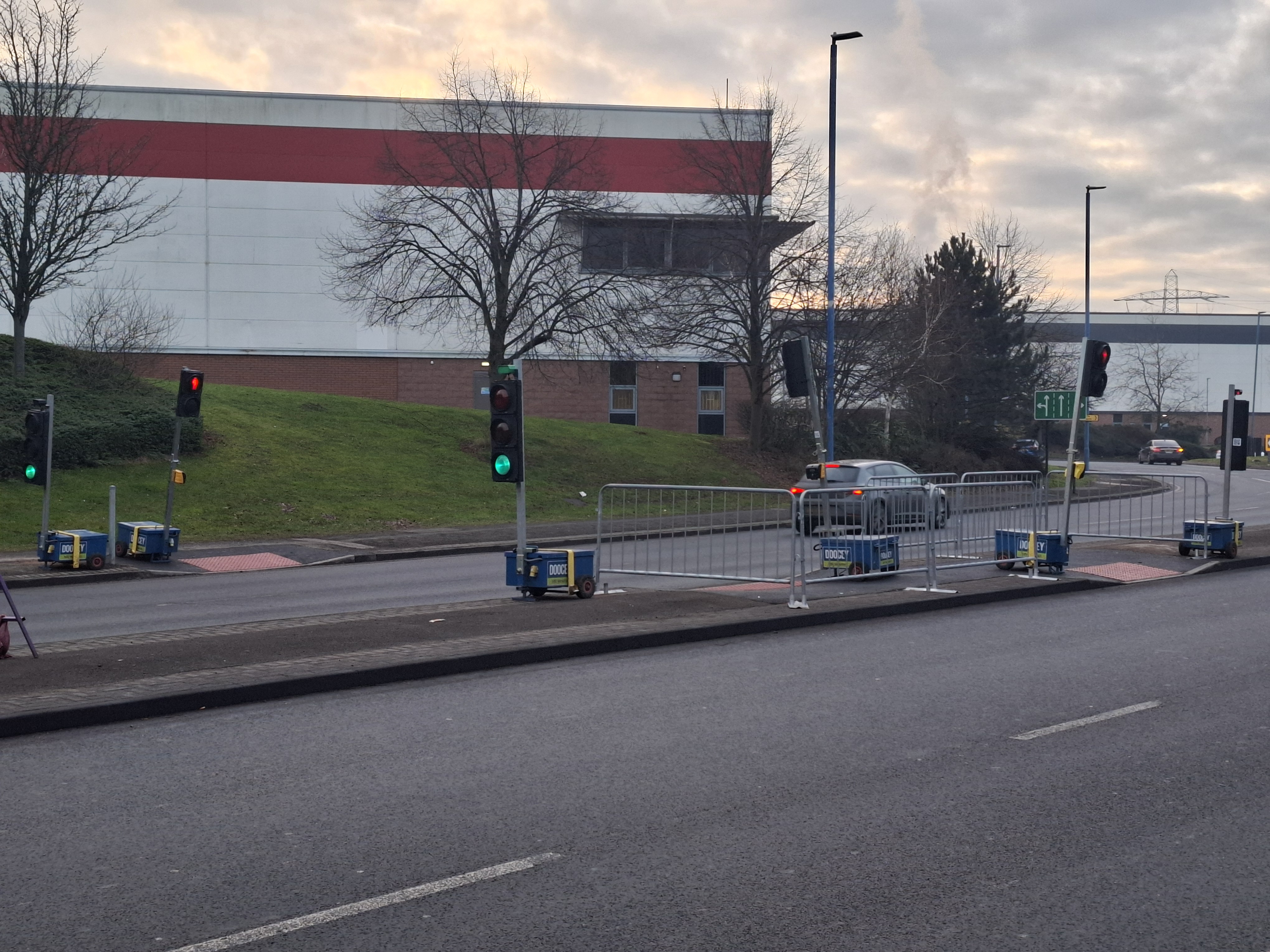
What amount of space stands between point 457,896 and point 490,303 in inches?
1326

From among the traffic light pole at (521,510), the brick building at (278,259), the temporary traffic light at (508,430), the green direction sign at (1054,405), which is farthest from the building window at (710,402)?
the temporary traffic light at (508,430)

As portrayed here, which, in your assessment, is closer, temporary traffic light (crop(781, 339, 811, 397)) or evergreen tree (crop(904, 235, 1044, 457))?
temporary traffic light (crop(781, 339, 811, 397))

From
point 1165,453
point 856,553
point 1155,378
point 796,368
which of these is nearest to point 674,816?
point 856,553

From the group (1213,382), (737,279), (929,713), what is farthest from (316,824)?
(1213,382)

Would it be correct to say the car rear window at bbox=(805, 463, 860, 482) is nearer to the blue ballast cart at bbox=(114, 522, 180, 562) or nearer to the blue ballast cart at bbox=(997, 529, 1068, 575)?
the blue ballast cart at bbox=(997, 529, 1068, 575)

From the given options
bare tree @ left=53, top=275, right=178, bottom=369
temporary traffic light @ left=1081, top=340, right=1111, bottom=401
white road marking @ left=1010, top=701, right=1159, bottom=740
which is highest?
bare tree @ left=53, top=275, right=178, bottom=369

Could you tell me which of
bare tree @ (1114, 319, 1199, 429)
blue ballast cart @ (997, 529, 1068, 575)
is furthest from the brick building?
bare tree @ (1114, 319, 1199, 429)

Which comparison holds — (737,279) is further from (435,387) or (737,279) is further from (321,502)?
(435,387)

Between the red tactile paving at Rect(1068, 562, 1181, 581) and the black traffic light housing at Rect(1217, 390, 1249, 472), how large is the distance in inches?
103

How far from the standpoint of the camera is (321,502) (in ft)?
93.6

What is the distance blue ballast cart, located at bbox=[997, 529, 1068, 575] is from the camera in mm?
16547

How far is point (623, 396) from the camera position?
52656mm

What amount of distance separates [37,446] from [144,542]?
223 cm

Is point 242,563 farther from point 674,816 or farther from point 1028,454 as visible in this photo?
point 1028,454
